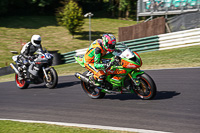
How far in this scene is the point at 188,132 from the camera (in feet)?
→ 14.4

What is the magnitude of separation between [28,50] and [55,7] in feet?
135

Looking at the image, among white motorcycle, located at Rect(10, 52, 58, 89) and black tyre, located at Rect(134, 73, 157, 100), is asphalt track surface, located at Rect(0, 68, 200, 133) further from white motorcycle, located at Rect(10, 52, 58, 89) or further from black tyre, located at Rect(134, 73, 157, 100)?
white motorcycle, located at Rect(10, 52, 58, 89)

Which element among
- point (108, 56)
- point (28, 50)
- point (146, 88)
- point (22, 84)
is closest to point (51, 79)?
point (28, 50)

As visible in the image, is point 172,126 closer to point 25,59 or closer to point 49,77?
point 49,77

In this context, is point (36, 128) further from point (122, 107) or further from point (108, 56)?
point (108, 56)

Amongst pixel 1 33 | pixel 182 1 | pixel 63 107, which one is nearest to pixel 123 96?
pixel 63 107

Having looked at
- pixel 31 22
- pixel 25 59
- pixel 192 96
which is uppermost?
pixel 31 22

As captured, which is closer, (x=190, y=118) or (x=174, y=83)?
(x=190, y=118)

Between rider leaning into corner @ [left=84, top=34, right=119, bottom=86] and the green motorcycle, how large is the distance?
13 centimetres

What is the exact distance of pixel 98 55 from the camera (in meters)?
6.70

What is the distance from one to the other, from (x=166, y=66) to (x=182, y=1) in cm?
1082

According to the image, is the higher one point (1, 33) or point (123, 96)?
point (1, 33)

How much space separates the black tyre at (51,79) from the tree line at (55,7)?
3605 centimetres

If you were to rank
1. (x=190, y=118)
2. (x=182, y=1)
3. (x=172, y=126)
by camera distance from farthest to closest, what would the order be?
(x=182, y=1), (x=190, y=118), (x=172, y=126)
